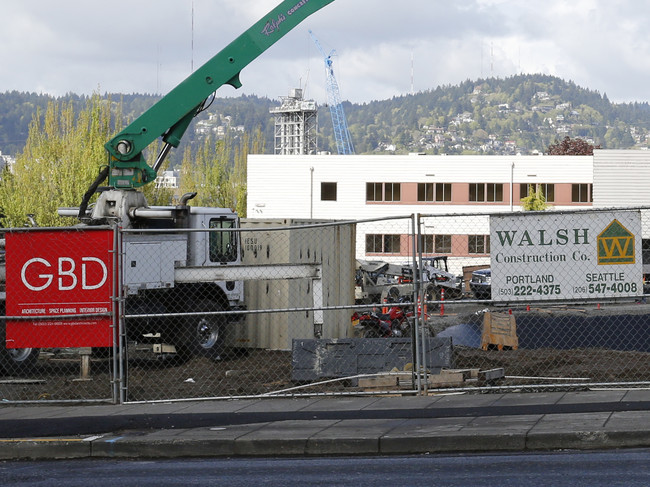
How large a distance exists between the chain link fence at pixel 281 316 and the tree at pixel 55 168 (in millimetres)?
29507

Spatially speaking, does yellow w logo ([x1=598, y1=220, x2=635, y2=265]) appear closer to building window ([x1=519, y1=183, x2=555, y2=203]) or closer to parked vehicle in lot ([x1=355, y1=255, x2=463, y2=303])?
parked vehicle in lot ([x1=355, y1=255, x2=463, y2=303])

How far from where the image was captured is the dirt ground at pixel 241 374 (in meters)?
13.9

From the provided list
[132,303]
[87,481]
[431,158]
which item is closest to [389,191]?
[431,158]

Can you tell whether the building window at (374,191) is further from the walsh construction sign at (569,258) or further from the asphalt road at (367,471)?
the asphalt road at (367,471)

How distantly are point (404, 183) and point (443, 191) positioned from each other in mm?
2687

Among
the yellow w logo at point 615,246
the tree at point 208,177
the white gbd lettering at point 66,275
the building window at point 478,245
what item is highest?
the tree at point 208,177

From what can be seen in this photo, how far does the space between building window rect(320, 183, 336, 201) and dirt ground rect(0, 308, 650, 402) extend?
48731 millimetres

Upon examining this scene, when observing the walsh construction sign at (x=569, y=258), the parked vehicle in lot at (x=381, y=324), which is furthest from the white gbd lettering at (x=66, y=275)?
the parked vehicle in lot at (x=381, y=324)

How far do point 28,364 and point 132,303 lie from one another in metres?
2.06

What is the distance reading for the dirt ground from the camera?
13.9m

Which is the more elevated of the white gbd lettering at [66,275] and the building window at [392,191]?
the building window at [392,191]

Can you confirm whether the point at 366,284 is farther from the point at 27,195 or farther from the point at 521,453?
the point at 521,453

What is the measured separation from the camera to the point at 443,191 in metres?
68.3

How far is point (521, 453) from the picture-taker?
30.8ft
